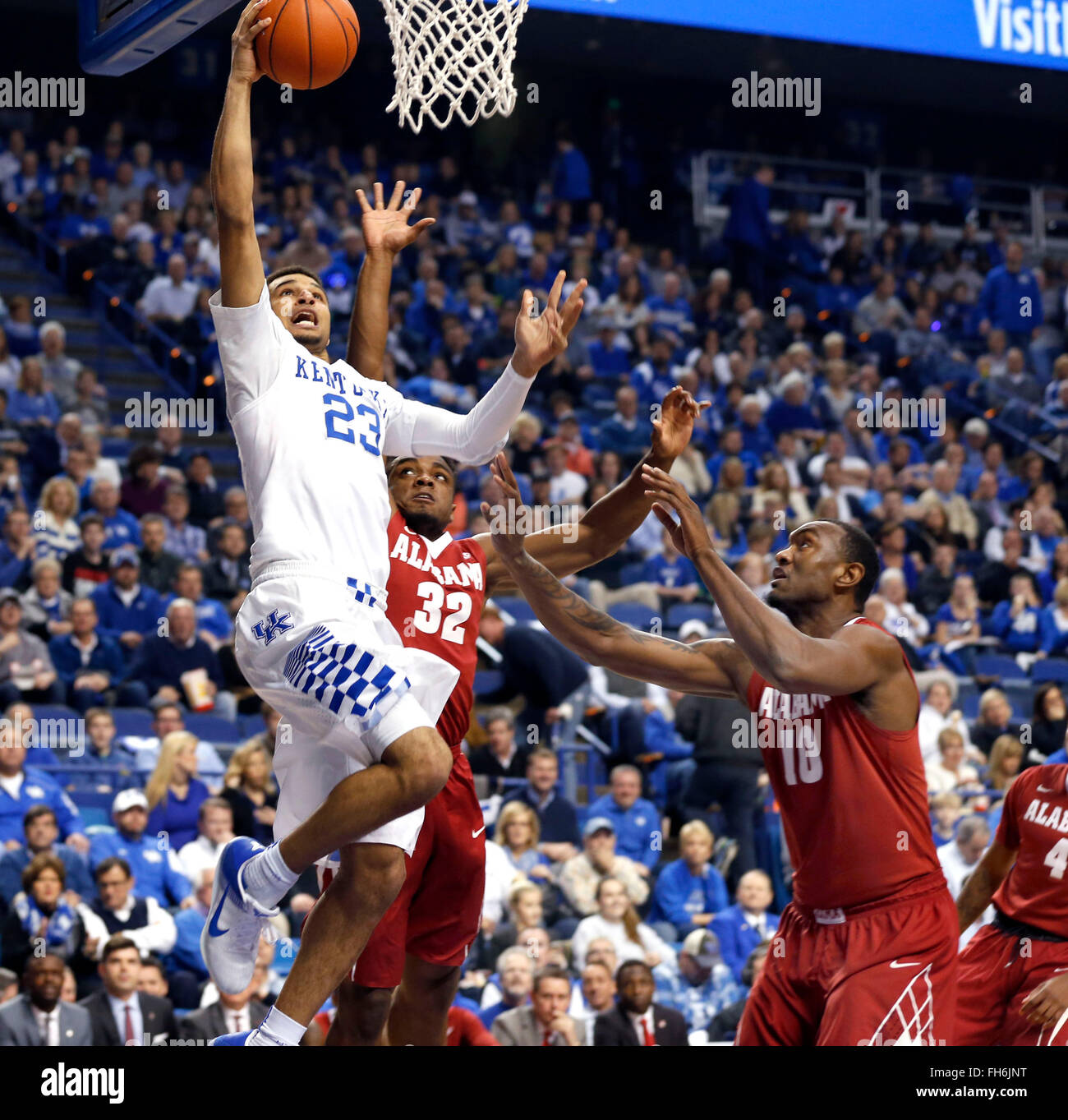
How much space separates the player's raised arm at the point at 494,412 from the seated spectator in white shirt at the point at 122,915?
153 inches

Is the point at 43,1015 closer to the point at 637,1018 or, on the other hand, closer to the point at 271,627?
the point at 637,1018

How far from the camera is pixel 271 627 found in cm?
451

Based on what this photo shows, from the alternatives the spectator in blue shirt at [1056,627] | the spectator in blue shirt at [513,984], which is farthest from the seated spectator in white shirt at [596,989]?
the spectator in blue shirt at [1056,627]

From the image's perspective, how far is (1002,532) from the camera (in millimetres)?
13766

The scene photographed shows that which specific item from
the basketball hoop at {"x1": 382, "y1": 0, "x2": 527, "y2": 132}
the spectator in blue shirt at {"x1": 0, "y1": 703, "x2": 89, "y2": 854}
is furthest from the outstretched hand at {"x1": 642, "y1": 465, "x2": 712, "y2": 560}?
the spectator in blue shirt at {"x1": 0, "y1": 703, "x2": 89, "y2": 854}

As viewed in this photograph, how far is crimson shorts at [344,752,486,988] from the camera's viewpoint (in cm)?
555

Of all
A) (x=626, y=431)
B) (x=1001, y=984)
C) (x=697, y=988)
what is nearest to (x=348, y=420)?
(x=1001, y=984)

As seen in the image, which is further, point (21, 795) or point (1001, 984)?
point (21, 795)

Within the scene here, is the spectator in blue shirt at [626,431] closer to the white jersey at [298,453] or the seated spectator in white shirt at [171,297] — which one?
the seated spectator in white shirt at [171,297]

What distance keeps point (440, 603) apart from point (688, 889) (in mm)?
4230

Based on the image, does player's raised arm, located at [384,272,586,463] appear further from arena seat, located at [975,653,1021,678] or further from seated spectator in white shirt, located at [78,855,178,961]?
arena seat, located at [975,653,1021,678]

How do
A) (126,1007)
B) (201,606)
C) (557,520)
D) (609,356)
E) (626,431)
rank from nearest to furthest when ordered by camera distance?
(126,1007) < (201,606) < (557,520) < (626,431) < (609,356)

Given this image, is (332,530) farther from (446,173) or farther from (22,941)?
(446,173)
